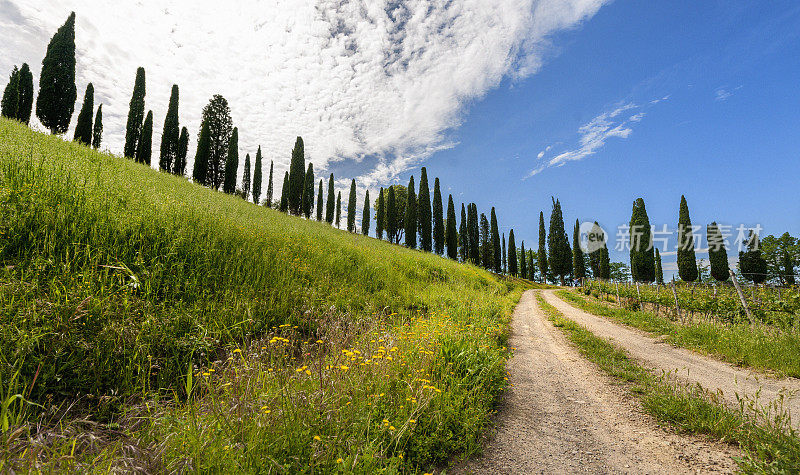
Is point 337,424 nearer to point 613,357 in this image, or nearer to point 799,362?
point 613,357

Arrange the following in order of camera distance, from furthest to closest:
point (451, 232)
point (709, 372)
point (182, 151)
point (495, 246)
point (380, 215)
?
point (495, 246) → point (380, 215) → point (451, 232) → point (182, 151) → point (709, 372)

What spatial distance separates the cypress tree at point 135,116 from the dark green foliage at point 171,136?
7.36 ft

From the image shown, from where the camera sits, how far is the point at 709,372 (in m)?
5.32

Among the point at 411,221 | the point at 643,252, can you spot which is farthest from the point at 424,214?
the point at 643,252

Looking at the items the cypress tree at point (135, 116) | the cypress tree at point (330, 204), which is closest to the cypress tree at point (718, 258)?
the cypress tree at point (330, 204)

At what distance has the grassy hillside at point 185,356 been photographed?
216 cm

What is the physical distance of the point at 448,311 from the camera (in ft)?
27.2

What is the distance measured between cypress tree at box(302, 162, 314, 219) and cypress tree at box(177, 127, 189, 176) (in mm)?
13230

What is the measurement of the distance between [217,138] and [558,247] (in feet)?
177

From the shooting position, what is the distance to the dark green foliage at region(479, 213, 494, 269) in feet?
168

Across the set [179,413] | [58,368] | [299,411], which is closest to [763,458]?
[299,411]

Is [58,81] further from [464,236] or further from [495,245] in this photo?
[495,245]

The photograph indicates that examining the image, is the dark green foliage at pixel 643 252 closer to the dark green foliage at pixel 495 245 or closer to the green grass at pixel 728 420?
the dark green foliage at pixel 495 245

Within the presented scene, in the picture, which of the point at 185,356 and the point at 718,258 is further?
the point at 718,258
